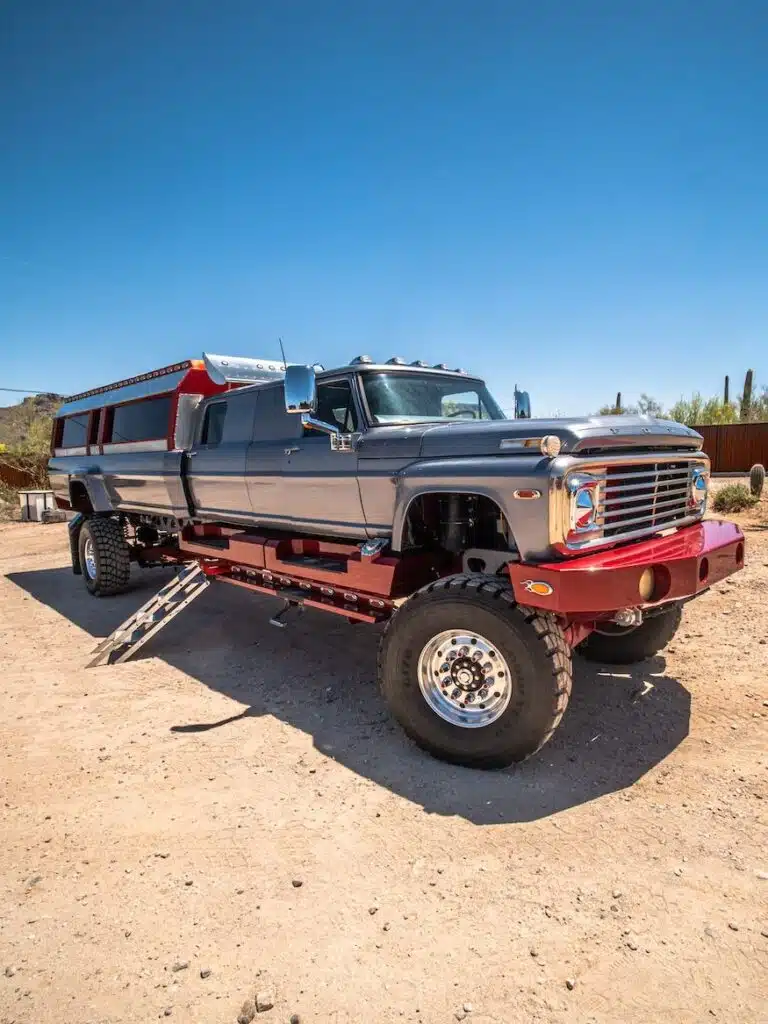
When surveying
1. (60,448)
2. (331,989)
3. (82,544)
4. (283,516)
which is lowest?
(331,989)

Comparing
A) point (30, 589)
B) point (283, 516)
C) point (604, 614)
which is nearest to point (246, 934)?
point (604, 614)

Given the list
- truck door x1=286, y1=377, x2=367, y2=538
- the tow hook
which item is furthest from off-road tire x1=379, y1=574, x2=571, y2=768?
truck door x1=286, y1=377, x2=367, y2=538

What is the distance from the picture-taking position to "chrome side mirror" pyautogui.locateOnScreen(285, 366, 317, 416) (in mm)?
3936

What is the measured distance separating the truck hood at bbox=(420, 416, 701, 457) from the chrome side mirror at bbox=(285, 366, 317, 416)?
750 mm

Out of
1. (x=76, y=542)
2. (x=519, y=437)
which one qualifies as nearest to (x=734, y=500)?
(x=519, y=437)

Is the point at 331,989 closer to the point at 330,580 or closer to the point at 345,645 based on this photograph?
the point at 330,580

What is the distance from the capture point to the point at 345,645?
18.9 feet

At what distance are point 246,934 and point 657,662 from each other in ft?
12.2

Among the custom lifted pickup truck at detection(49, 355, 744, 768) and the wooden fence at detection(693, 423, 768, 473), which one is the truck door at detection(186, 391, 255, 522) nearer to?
the custom lifted pickup truck at detection(49, 355, 744, 768)

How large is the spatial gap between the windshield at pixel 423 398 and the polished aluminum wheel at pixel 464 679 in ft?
5.29

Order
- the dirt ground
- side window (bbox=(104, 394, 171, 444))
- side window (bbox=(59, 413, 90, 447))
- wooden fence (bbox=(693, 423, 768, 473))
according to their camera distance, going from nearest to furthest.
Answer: the dirt ground, side window (bbox=(104, 394, 171, 444)), side window (bbox=(59, 413, 90, 447)), wooden fence (bbox=(693, 423, 768, 473))

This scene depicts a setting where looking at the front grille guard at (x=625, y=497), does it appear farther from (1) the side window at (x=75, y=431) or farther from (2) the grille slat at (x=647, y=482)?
(1) the side window at (x=75, y=431)

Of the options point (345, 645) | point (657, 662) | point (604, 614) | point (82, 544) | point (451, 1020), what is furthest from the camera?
point (82, 544)

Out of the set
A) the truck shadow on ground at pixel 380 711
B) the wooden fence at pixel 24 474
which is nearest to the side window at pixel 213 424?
the truck shadow on ground at pixel 380 711
